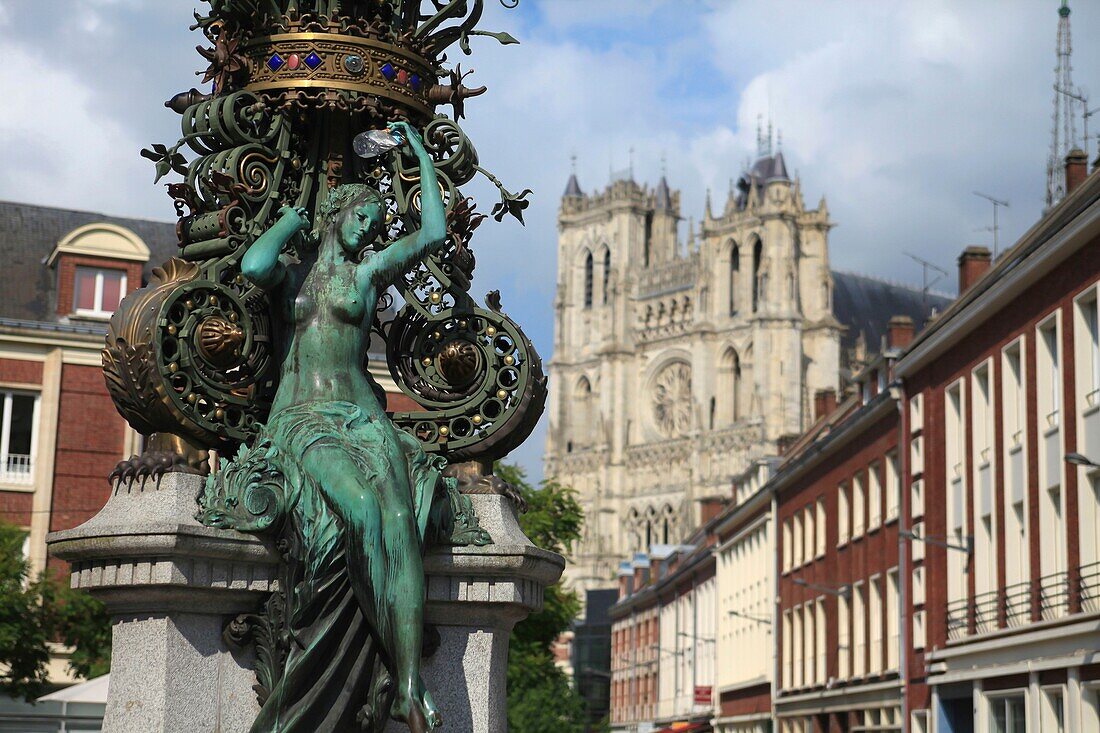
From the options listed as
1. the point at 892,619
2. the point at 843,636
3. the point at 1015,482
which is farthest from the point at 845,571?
the point at 1015,482

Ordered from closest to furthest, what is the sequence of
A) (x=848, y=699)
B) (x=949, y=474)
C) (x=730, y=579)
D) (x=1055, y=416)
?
(x=1055, y=416), (x=949, y=474), (x=848, y=699), (x=730, y=579)

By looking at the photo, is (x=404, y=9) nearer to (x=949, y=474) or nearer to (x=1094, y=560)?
(x=1094, y=560)

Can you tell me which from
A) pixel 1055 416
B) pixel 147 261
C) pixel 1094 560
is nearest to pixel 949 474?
pixel 1055 416

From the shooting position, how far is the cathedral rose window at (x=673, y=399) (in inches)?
5522

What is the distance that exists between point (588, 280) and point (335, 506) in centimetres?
14682

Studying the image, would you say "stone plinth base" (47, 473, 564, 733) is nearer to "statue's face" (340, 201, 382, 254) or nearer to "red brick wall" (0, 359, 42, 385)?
"statue's face" (340, 201, 382, 254)

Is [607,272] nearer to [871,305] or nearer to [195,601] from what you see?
[871,305]

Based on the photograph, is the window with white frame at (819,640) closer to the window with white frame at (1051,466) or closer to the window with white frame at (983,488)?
the window with white frame at (983,488)

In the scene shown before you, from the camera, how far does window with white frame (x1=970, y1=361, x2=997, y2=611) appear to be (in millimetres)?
31672

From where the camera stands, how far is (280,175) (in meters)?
7.76

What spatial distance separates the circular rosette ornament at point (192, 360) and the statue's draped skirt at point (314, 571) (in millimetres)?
416

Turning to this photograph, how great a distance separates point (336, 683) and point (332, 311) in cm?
152

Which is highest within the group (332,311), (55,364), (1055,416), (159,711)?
(55,364)

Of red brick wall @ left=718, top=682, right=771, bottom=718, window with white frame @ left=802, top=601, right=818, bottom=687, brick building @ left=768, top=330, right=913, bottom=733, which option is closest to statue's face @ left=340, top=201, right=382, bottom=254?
brick building @ left=768, top=330, right=913, bottom=733
